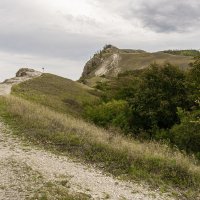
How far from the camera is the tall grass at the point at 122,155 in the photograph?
53.8 ft

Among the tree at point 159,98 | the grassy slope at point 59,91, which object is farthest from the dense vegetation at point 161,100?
the grassy slope at point 59,91

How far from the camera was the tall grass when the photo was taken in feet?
53.8

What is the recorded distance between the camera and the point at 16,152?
18.6 meters

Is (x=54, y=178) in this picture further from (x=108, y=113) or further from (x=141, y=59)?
(x=141, y=59)

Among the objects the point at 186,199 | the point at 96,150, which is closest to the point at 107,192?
the point at 186,199

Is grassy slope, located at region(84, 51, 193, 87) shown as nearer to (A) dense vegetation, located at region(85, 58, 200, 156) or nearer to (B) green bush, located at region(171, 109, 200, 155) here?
(A) dense vegetation, located at region(85, 58, 200, 156)

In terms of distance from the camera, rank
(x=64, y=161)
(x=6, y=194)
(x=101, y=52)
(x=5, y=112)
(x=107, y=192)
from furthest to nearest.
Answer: (x=101, y=52)
(x=5, y=112)
(x=64, y=161)
(x=107, y=192)
(x=6, y=194)

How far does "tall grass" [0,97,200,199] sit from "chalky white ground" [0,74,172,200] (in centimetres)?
95

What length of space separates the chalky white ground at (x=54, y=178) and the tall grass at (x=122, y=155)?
954 millimetres

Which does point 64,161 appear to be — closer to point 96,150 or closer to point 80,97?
point 96,150

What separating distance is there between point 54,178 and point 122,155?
159 inches

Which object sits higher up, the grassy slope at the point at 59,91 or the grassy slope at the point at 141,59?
the grassy slope at the point at 141,59

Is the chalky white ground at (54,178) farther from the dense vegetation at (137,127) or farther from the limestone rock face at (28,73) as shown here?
the limestone rock face at (28,73)

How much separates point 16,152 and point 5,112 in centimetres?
1024
